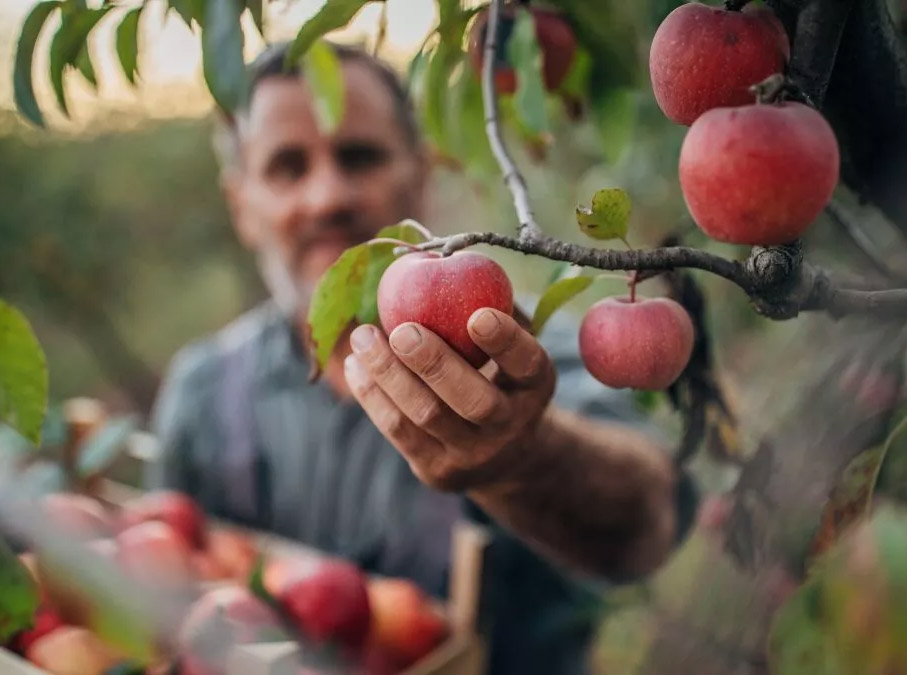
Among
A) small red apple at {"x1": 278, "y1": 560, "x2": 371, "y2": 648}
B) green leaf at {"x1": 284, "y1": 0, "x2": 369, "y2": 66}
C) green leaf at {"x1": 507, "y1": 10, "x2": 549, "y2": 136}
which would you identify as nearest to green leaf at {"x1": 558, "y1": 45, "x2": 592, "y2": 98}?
green leaf at {"x1": 507, "y1": 10, "x2": 549, "y2": 136}

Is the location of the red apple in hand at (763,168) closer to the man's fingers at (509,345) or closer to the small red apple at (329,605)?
the man's fingers at (509,345)

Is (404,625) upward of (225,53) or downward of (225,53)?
downward

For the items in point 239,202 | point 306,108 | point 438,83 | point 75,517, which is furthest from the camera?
point 239,202

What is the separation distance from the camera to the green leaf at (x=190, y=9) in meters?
0.45

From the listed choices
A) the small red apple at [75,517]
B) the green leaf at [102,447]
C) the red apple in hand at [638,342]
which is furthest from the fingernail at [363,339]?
the green leaf at [102,447]

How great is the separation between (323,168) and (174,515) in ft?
1.78

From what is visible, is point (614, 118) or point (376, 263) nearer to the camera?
point (376, 263)

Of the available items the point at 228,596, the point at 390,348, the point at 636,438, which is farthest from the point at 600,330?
the point at 636,438

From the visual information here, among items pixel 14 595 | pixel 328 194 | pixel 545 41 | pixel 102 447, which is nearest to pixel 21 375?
pixel 14 595

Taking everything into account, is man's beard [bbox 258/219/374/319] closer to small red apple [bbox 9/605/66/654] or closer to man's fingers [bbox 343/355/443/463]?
small red apple [bbox 9/605/66/654]

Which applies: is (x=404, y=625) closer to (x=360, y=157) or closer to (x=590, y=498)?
(x=590, y=498)

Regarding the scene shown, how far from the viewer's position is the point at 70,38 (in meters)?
0.50

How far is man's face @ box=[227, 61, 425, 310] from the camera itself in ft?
3.97

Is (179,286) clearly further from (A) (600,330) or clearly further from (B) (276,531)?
(A) (600,330)
